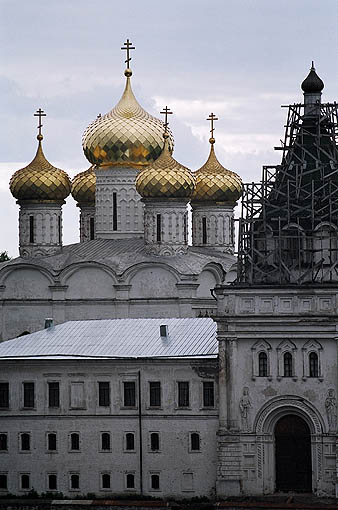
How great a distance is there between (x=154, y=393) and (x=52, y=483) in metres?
3.72

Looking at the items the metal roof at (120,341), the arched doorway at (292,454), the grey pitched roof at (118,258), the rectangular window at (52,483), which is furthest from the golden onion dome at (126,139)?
the arched doorway at (292,454)

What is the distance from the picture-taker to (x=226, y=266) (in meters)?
82.9

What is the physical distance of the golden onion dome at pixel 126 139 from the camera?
82.9 metres

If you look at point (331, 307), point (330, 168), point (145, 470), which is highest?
point (330, 168)

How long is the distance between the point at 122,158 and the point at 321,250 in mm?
19506

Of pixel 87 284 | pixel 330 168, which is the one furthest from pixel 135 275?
pixel 330 168

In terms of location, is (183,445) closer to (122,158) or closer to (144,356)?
(144,356)

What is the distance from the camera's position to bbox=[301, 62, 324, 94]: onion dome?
6856cm

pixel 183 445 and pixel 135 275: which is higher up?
pixel 135 275

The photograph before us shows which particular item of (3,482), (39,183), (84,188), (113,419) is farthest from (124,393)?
(84,188)

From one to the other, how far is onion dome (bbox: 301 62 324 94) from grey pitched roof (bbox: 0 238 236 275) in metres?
13.2

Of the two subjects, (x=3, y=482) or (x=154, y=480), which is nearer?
(x=154, y=480)

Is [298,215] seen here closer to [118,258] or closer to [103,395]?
[103,395]

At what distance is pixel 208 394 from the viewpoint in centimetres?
6462
